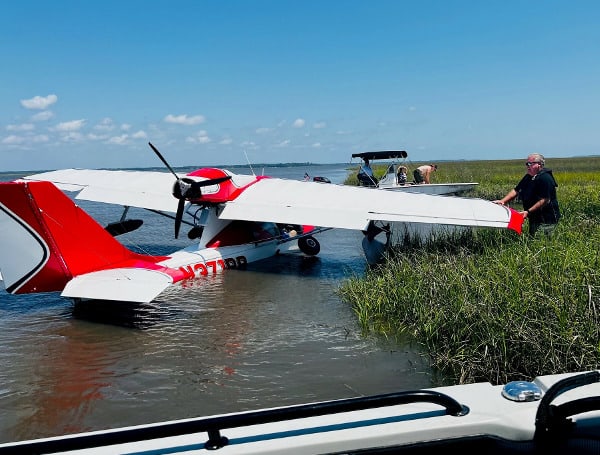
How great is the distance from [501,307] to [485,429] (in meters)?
4.07

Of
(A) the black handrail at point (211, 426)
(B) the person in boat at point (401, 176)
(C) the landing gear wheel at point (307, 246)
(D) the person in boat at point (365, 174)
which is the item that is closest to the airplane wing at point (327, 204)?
(C) the landing gear wheel at point (307, 246)

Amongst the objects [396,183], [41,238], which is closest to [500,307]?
[41,238]

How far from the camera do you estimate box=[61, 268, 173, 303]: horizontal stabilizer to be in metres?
7.53

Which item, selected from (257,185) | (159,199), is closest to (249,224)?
(257,185)

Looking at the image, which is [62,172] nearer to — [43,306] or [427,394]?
[43,306]

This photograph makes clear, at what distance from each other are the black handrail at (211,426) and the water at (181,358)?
329cm

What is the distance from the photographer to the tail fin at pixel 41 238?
Result: 7430 millimetres

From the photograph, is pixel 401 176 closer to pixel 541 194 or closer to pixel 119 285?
pixel 541 194

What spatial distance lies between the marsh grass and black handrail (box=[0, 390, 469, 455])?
12.1 ft

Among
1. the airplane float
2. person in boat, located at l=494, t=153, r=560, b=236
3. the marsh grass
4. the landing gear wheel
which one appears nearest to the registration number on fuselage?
the airplane float

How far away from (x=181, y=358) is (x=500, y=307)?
13.3 feet

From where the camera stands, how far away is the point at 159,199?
1426cm

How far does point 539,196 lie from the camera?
9.23 m

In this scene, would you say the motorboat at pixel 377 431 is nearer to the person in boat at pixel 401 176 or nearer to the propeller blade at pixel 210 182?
the propeller blade at pixel 210 182
